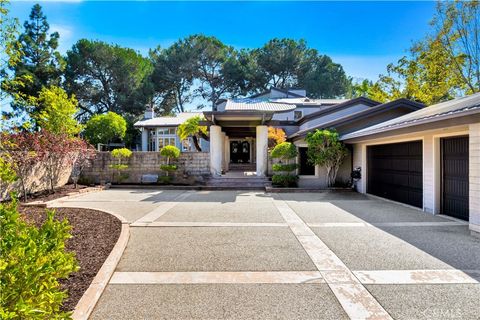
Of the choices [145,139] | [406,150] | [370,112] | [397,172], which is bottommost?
[397,172]

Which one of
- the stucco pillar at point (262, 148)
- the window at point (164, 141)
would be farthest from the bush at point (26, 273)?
the window at point (164, 141)

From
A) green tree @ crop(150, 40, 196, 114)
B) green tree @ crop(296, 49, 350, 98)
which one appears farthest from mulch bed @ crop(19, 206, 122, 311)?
green tree @ crop(296, 49, 350, 98)

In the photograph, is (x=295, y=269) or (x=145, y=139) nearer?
(x=295, y=269)

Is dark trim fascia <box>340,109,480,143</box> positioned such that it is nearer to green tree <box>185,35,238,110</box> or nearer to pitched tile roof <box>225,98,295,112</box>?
pitched tile roof <box>225,98,295,112</box>

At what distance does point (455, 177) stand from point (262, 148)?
8.94 m

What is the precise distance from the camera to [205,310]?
9.62ft

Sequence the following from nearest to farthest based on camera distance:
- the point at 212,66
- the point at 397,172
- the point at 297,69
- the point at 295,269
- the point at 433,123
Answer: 1. the point at 295,269
2. the point at 433,123
3. the point at 397,172
4. the point at 212,66
5. the point at 297,69

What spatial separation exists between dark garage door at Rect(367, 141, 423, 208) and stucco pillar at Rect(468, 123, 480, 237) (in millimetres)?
2816

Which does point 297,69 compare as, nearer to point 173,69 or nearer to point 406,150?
point 173,69

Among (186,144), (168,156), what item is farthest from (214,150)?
(186,144)

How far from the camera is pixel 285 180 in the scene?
13.2m

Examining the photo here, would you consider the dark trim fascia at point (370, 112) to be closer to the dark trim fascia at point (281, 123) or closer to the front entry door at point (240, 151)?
the dark trim fascia at point (281, 123)

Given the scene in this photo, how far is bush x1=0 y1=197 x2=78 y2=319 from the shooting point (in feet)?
5.89

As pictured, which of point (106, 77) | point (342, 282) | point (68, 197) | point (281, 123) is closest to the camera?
point (342, 282)
